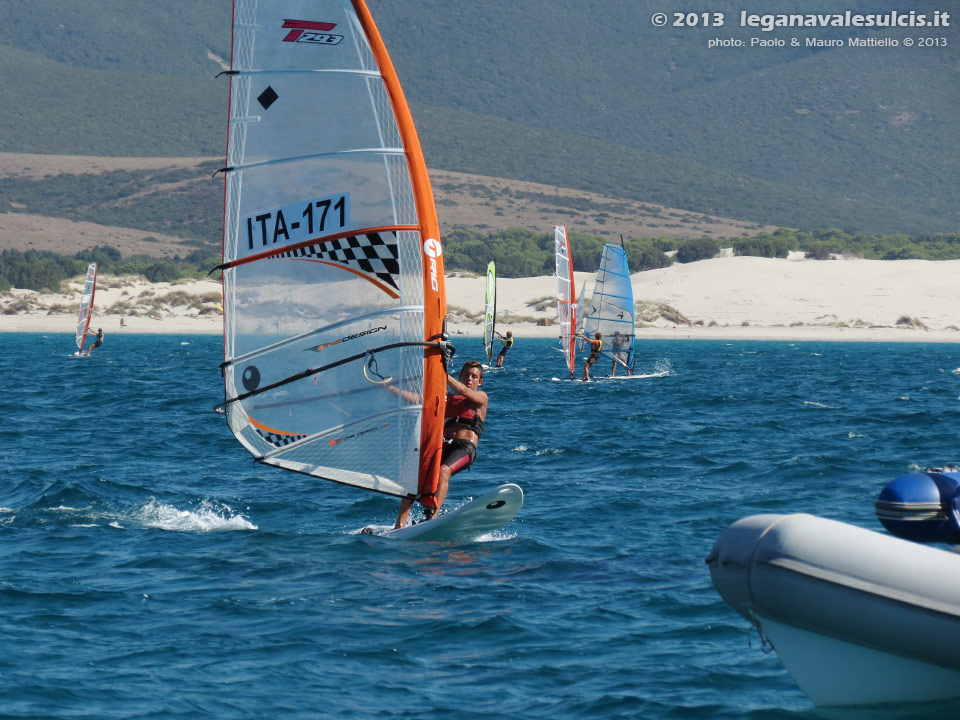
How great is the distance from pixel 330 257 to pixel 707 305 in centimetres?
7010

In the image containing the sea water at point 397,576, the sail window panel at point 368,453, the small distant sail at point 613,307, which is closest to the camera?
the sea water at point 397,576

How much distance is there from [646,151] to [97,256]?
82512 millimetres

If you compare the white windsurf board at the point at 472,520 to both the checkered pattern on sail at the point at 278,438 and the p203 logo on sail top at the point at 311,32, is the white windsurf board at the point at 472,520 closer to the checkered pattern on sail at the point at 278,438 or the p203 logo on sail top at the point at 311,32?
the checkered pattern on sail at the point at 278,438

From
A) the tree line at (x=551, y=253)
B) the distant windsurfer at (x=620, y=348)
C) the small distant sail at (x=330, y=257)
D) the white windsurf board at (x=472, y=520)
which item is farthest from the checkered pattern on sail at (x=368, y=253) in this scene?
the tree line at (x=551, y=253)

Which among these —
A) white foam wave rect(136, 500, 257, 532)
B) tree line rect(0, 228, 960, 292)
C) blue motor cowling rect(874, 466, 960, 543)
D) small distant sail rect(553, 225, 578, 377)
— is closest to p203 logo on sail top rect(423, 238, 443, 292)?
white foam wave rect(136, 500, 257, 532)

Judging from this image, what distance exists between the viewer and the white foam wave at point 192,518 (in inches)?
456

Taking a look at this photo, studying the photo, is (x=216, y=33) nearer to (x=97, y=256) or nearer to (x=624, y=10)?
(x=624, y=10)

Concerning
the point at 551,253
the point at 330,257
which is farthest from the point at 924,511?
the point at 551,253

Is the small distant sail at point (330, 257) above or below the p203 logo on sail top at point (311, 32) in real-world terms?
below

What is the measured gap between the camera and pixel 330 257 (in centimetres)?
1048

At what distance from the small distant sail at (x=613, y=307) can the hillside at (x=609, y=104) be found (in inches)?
4188

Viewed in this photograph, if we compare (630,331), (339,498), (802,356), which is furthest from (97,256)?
(339,498)

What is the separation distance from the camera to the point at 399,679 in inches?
286

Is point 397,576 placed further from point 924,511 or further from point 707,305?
point 707,305
